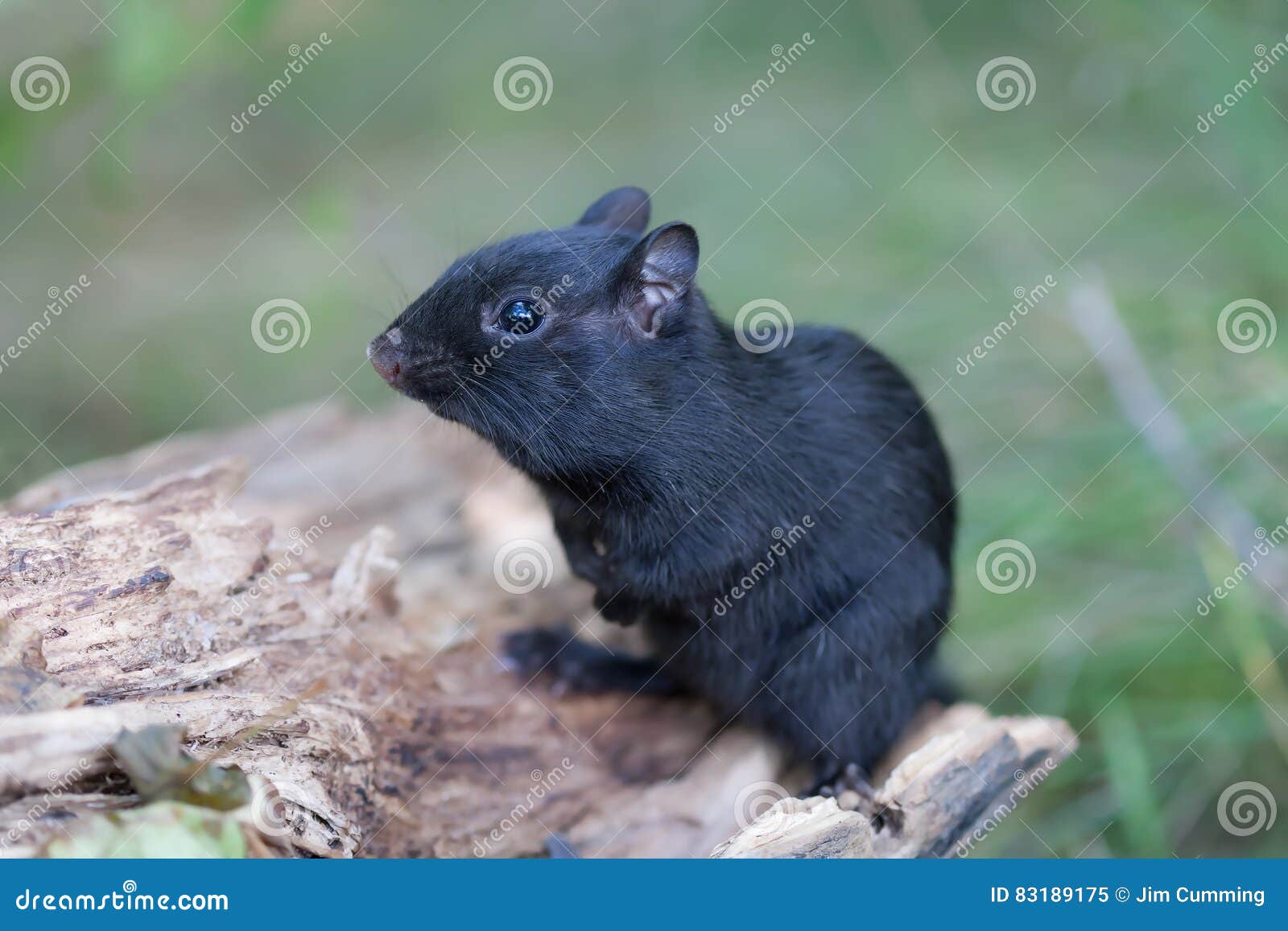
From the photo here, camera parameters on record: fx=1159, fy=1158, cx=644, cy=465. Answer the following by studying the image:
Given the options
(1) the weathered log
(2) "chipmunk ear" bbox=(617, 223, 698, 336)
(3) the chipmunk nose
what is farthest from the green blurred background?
(1) the weathered log

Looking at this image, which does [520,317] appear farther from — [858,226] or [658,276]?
[858,226]

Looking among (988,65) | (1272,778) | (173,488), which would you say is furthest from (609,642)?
(988,65)

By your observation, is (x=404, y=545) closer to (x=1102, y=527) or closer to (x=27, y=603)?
(x=27, y=603)

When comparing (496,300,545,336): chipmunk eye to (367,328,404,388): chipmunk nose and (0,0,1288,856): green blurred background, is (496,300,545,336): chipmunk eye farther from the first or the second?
(0,0,1288,856): green blurred background

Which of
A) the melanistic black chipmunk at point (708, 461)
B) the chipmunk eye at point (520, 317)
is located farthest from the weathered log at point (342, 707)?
the chipmunk eye at point (520, 317)

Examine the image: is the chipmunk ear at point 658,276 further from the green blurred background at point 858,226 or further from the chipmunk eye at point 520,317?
the green blurred background at point 858,226

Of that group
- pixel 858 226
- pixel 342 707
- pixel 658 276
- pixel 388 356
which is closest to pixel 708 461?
pixel 658 276
